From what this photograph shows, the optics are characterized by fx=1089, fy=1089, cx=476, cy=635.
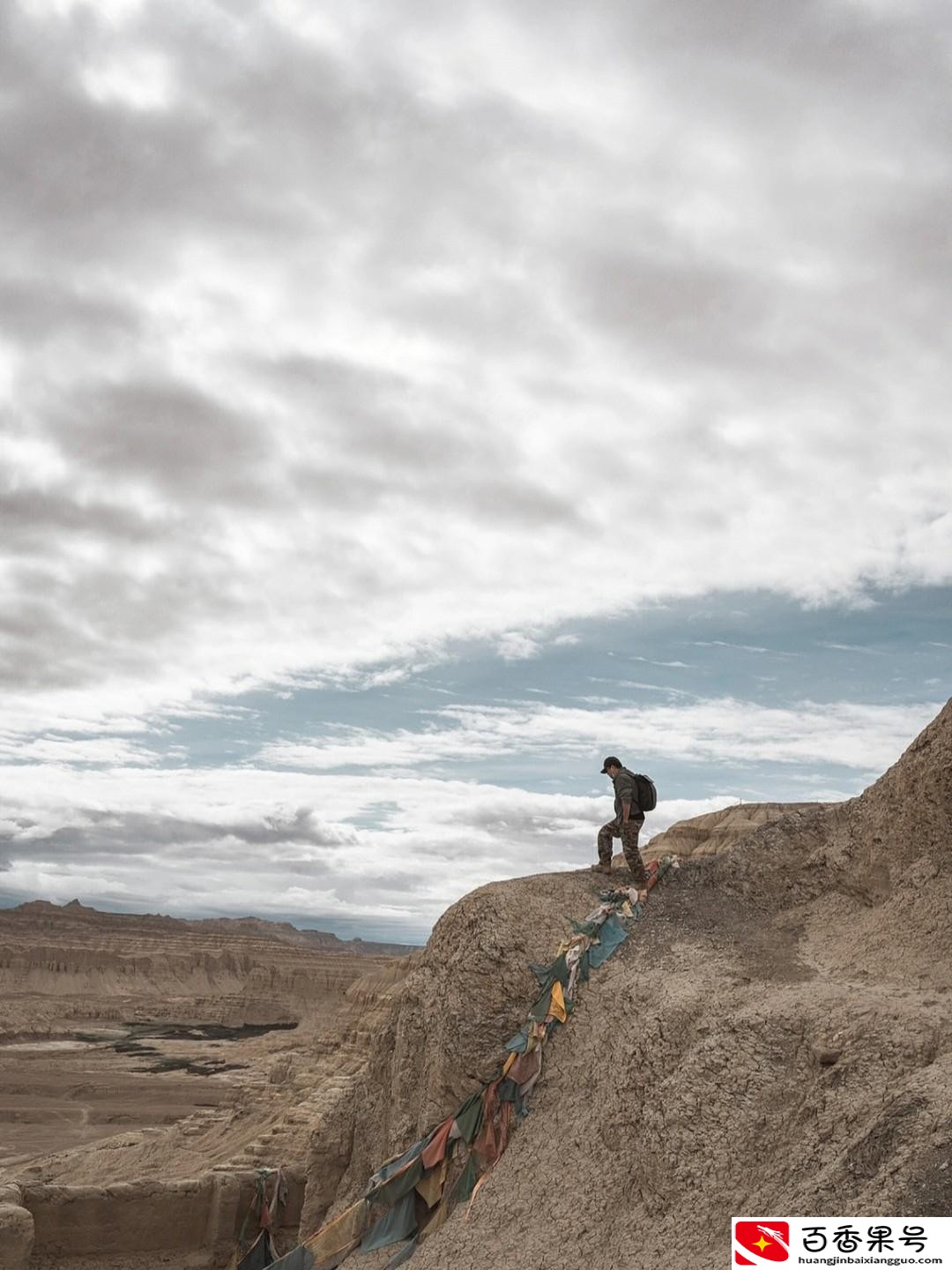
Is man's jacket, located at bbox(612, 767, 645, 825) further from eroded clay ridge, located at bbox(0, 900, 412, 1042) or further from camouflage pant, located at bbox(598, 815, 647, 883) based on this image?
eroded clay ridge, located at bbox(0, 900, 412, 1042)

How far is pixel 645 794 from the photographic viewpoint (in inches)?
468

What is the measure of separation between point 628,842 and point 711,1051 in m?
3.89

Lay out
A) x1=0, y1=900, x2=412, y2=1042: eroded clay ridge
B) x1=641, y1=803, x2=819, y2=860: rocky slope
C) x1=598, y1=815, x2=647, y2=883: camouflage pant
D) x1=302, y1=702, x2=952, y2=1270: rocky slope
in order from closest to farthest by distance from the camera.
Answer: x1=302, y1=702, x2=952, y2=1270: rocky slope
x1=598, y1=815, x2=647, y2=883: camouflage pant
x1=641, y1=803, x2=819, y2=860: rocky slope
x1=0, y1=900, x2=412, y2=1042: eroded clay ridge

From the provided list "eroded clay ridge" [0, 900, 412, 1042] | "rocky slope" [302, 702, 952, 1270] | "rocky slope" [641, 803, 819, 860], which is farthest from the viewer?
"eroded clay ridge" [0, 900, 412, 1042]

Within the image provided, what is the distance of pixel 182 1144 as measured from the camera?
25.8 meters

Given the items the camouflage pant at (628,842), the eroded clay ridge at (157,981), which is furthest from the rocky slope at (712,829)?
the eroded clay ridge at (157,981)

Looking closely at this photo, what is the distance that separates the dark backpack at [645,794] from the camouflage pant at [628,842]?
0.46 feet

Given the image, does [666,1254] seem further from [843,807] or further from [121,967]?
[121,967]

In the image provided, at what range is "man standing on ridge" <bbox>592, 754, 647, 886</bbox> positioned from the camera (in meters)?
11.6

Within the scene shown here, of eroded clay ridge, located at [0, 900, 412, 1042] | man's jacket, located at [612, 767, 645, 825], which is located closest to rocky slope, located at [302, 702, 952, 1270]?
man's jacket, located at [612, 767, 645, 825]

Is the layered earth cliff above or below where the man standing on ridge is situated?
below

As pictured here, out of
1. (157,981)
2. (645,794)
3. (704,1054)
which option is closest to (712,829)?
(645,794)

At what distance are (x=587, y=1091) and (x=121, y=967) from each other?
96.1 meters

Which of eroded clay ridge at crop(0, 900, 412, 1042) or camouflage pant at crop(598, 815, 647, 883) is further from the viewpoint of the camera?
eroded clay ridge at crop(0, 900, 412, 1042)
